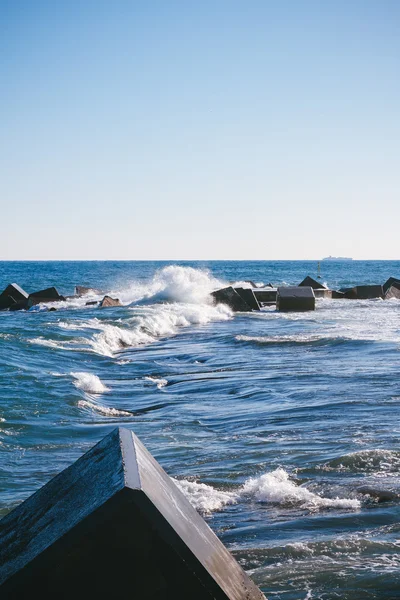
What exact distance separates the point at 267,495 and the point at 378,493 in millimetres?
782

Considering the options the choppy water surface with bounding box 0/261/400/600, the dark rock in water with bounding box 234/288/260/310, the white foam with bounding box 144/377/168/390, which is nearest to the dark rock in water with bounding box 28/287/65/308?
the dark rock in water with bounding box 234/288/260/310

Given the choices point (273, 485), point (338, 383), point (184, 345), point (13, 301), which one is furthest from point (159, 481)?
point (13, 301)

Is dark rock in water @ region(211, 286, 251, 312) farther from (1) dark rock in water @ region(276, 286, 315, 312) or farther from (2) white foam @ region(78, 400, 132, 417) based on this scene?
(2) white foam @ region(78, 400, 132, 417)

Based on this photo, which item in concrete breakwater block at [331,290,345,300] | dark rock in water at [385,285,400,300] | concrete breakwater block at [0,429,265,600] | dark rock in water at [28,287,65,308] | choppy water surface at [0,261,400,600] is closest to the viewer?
concrete breakwater block at [0,429,265,600]

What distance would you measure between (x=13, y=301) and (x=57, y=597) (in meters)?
29.7

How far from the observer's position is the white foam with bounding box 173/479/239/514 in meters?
5.54

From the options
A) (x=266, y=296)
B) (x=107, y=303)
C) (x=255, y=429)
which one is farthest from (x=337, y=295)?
(x=255, y=429)

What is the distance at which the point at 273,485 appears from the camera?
19.2 ft

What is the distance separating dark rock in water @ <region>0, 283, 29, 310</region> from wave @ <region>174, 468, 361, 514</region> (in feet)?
84.2

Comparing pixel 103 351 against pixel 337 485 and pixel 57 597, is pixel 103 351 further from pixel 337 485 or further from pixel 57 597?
pixel 57 597

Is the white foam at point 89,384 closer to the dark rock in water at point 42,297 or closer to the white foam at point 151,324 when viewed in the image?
the white foam at point 151,324

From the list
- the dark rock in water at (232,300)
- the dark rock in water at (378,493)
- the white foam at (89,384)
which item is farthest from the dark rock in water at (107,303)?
the dark rock in water at (378,493)

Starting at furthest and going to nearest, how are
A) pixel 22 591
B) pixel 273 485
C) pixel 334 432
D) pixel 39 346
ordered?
pixel 39 346 → pixel 334 432 → pixel 273 485 → pixel 22 591

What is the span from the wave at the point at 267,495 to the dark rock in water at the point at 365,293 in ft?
101
